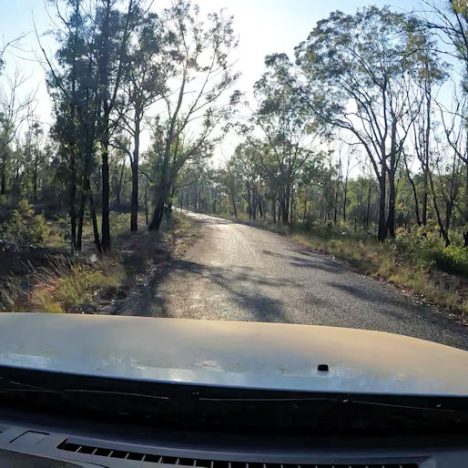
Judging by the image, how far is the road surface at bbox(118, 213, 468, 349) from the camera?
934cm

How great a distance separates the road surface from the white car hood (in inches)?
210

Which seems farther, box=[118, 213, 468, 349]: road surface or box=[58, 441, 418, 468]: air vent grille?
box=[118, 213, 468, 349]: road surface

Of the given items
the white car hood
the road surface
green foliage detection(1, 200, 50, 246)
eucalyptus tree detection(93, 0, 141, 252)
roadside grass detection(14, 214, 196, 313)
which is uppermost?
eucalyptus tree detection(93, 0, 141, 252)

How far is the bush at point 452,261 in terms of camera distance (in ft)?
61.6

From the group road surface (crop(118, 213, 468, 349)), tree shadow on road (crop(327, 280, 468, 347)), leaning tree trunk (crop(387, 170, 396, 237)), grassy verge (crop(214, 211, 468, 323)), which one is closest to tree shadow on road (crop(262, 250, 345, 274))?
road surface (crop(118, 213, 468, 349))

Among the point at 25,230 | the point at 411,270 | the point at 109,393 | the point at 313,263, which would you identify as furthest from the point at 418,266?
the point at 109,393

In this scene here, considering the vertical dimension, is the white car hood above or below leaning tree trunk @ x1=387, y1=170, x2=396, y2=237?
below

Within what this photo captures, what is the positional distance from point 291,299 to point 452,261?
1024 cm

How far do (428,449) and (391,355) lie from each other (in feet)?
2.75

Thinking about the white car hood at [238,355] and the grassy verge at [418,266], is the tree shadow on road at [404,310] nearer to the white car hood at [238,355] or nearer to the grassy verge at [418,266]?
the grassy verge at [418,266]

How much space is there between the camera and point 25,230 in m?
23.4

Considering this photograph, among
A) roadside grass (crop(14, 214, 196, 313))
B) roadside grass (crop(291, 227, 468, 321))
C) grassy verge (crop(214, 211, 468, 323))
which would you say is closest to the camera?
roadside grass (crop(14, 214, 196, 313))

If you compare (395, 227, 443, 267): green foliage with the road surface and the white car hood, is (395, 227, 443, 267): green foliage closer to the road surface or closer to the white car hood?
the road surface

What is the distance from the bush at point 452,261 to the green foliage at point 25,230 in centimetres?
1506
